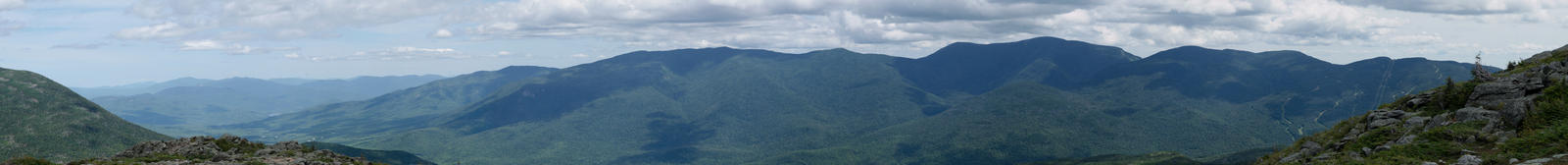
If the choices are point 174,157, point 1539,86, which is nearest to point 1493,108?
point 1539,86

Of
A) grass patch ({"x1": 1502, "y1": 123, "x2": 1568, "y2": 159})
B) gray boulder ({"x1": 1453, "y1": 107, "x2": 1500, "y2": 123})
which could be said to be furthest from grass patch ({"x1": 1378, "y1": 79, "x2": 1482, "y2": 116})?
grass patch ({"x1": 1502, "y1": 123, "x2": 1568, "y2": 159})

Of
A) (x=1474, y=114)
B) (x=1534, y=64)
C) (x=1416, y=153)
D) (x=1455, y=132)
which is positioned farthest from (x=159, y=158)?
(x=1534, y=64)

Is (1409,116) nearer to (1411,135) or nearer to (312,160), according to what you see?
(1411,135)

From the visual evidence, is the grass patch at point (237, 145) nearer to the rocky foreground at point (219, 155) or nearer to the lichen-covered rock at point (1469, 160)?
the rocky foreground at point (219, 155)

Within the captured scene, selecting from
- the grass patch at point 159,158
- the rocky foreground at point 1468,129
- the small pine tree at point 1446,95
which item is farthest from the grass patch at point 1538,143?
the grass patch at point 159,158

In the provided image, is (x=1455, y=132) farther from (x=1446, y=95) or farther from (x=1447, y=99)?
(x=1446, y=95)
